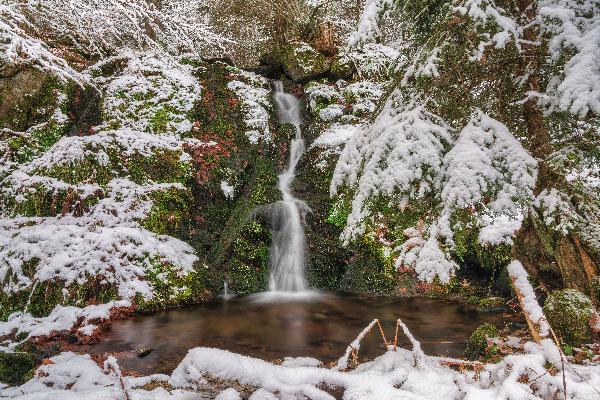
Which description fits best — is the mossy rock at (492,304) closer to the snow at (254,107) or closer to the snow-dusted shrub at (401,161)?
the snow-dusted shrub at (401,161)

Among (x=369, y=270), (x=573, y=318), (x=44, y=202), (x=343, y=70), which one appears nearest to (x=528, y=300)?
(x=573, y=318)

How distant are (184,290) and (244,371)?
5.70m

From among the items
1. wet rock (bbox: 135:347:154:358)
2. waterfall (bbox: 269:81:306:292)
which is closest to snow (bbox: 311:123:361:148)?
waterfall (bbox: 269:81:306:292)

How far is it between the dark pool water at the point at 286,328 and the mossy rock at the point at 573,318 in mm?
1534

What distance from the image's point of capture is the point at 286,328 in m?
6.36

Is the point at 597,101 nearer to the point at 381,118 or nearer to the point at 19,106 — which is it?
the point at 381,118

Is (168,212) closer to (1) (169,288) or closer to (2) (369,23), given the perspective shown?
(1) (169,288)

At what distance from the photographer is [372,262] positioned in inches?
328

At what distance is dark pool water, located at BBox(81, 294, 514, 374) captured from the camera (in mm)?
5348

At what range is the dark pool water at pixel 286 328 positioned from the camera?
17.5ft

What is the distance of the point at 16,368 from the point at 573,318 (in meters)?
5.85

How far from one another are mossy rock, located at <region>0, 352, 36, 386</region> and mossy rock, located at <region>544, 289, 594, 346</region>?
545cm

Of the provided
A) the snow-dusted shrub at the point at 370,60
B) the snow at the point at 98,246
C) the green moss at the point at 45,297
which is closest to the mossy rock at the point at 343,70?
the snow-dusted shrub at the point at 370,60

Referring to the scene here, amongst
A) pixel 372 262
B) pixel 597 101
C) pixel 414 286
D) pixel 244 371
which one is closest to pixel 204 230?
pixel 372 262
